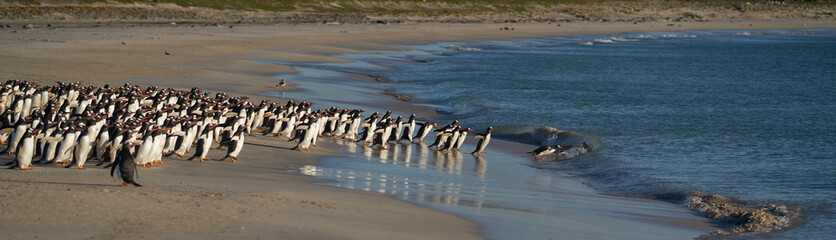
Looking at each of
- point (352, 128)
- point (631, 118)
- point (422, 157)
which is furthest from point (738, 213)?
point (631, 118)

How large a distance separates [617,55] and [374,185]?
42.2 meters

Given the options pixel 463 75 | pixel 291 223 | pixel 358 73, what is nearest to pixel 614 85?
pixel 463 75

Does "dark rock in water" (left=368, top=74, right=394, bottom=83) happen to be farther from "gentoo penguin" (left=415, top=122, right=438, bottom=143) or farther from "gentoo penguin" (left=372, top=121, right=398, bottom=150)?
"gentoo penguin" (left=372, top=121, right=398, bottom=150)

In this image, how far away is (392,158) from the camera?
52.2ft

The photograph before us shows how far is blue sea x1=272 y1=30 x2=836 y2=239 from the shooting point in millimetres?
13953

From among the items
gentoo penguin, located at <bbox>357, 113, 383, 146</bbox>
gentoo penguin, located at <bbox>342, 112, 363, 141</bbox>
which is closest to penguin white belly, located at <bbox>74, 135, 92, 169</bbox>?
gentoo penguin, located at <bbox>357, 113, 383, 146</bbox>

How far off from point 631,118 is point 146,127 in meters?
14.3

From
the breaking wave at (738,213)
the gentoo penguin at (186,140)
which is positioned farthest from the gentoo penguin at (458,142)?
the gentoo penguin at (186,140)

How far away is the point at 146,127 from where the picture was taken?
13883 mm

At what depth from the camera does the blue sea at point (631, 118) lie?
45.8ft

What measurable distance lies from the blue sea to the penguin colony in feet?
3.26

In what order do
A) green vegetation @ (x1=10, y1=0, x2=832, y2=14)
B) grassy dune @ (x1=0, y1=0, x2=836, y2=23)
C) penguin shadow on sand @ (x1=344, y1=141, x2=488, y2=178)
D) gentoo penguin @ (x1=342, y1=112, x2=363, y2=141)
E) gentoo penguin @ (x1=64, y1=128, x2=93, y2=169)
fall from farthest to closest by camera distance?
green vegetation @ (x1=10, y1=0, x2=832, y2=14) → grassy dune @ (x1=0, y1=0, x2=836, y2=23) → gentoo penguin @ (x1=342, y1=112, x2=363, y2=141) → penguin shadow on sand @ (x1=344, y1=141, x2=488, y2=178) → gentoo penguin @ (x1=64, y1=128, x2=93, y2=169)

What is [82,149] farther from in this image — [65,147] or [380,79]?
[380,79]

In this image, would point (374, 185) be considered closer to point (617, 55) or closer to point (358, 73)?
point (358, 73)
